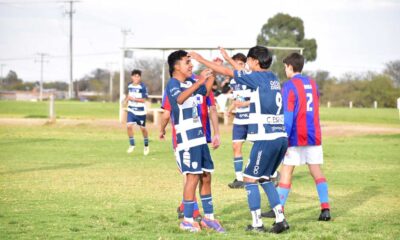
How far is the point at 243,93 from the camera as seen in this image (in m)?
13.1

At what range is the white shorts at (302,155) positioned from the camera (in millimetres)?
10070

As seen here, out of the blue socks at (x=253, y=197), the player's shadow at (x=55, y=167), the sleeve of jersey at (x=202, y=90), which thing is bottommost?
the player's shadow at (x=55, y=167)

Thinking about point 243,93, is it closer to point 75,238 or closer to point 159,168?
point 159,168

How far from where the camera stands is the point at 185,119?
29.2 ft

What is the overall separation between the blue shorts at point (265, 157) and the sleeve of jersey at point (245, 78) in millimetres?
704

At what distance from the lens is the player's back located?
386 inches

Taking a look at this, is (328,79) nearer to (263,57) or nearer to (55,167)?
(55,167)

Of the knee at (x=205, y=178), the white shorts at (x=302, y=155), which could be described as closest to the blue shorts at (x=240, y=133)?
the white shorts at (x=302, y=155)

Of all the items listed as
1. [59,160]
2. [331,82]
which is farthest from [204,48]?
[331,82]

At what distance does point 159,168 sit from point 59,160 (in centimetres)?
321

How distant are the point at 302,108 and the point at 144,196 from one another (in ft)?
11.6

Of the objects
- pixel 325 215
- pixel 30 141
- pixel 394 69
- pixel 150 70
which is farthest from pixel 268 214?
pixel 394 69

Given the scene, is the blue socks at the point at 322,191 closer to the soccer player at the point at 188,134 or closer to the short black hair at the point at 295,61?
the short black hair at the point at 295,61

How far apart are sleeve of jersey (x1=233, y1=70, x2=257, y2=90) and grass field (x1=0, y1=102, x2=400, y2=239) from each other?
1.80 meters
